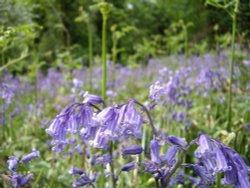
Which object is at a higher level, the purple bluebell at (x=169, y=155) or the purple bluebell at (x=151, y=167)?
the purple bluebell at (x=169, y=155)

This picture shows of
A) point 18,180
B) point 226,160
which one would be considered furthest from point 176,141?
point 18,180

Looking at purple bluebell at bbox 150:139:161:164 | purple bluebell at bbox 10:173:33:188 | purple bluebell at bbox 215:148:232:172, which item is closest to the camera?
purple bluebell at bbox 215:148:232:172

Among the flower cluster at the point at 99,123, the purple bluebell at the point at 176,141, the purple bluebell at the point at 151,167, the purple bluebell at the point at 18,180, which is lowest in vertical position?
the purple bluebell at the point at 18,180

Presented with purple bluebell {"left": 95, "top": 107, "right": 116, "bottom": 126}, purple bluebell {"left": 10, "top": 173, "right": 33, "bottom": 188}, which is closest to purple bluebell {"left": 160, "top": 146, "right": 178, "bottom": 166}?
purple bluebell {"left": 95, "top": 107, "right": 116, "bottom": 126}

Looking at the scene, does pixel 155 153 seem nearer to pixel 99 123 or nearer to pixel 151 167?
pixel 151 167

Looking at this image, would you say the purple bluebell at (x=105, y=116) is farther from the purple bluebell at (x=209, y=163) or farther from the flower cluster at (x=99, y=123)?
the purple bluebell at (x=209, y=163)

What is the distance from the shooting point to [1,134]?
11.7 ft

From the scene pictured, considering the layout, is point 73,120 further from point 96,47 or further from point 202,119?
point 96,47

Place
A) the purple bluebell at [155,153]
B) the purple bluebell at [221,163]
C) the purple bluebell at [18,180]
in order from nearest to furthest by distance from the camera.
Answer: the purple bluebell at [221,163], the purple bluebell at [155,153], the purple bluebell at [18,180]

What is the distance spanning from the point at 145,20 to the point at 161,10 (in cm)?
128

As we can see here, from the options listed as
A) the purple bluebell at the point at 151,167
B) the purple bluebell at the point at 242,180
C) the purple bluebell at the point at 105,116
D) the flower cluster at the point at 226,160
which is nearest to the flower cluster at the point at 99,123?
the purple bluebell at the point at 105,116

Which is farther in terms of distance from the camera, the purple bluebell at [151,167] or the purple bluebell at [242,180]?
the purple bluebell at [151,167]

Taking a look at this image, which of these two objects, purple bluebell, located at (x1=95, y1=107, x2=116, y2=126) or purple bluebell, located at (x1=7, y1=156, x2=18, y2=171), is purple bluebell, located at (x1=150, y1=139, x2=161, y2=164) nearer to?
purple bluebell, located at (x1=95, y1=107, x2=116, y2=126)

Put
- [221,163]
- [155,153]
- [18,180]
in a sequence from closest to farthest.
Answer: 1. [221,163]
2. [155,153]
3. [18,180]
